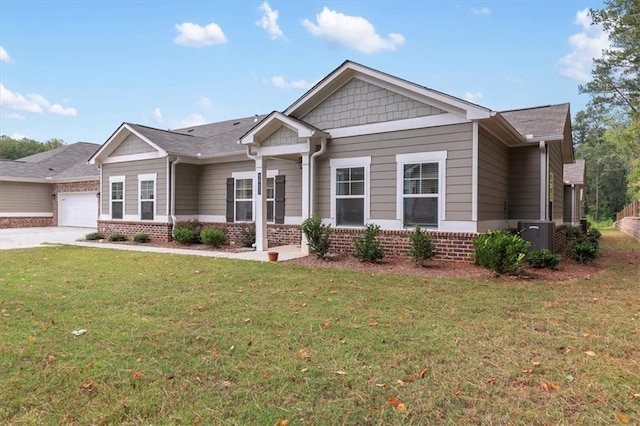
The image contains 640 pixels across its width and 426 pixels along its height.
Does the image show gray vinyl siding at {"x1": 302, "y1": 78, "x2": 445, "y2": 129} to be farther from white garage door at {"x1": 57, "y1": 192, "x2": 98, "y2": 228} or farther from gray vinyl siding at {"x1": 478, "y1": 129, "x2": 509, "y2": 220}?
white garage door at {"x1": 57, "y1": 192, "x2": 98, "y2": 228}

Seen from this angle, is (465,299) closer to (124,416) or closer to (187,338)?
(187,338)

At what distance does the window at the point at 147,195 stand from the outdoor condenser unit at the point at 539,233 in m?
12.3

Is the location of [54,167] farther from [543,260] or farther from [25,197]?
[543,260]

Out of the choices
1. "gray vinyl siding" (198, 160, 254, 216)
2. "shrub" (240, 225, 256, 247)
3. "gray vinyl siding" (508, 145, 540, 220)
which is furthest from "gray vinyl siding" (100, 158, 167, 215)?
"gray vinyl siding" (508, 145, 540, 220)

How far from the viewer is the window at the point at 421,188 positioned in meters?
8.97

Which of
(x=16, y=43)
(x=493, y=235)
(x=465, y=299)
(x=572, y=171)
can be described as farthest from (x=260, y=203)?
(x=572, y=171)

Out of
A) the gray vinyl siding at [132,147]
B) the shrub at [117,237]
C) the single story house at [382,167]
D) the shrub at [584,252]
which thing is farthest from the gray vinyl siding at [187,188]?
the shrub at [584,252]

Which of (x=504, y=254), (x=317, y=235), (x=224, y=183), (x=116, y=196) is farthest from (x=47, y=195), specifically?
(x=504, y=254)

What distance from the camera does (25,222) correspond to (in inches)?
874

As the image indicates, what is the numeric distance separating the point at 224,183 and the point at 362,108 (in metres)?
6.45

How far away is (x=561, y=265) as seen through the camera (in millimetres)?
8727

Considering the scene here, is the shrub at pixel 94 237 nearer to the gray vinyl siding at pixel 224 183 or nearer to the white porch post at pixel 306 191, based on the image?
the gray vinyl siding at pixel 224 183

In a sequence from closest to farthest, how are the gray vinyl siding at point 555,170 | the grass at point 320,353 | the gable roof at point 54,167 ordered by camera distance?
the grass at point 320,353
the gray vinyl siding at point 555,170
the gable roof at point 54,167

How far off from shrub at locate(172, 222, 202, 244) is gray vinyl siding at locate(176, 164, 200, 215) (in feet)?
2.18
